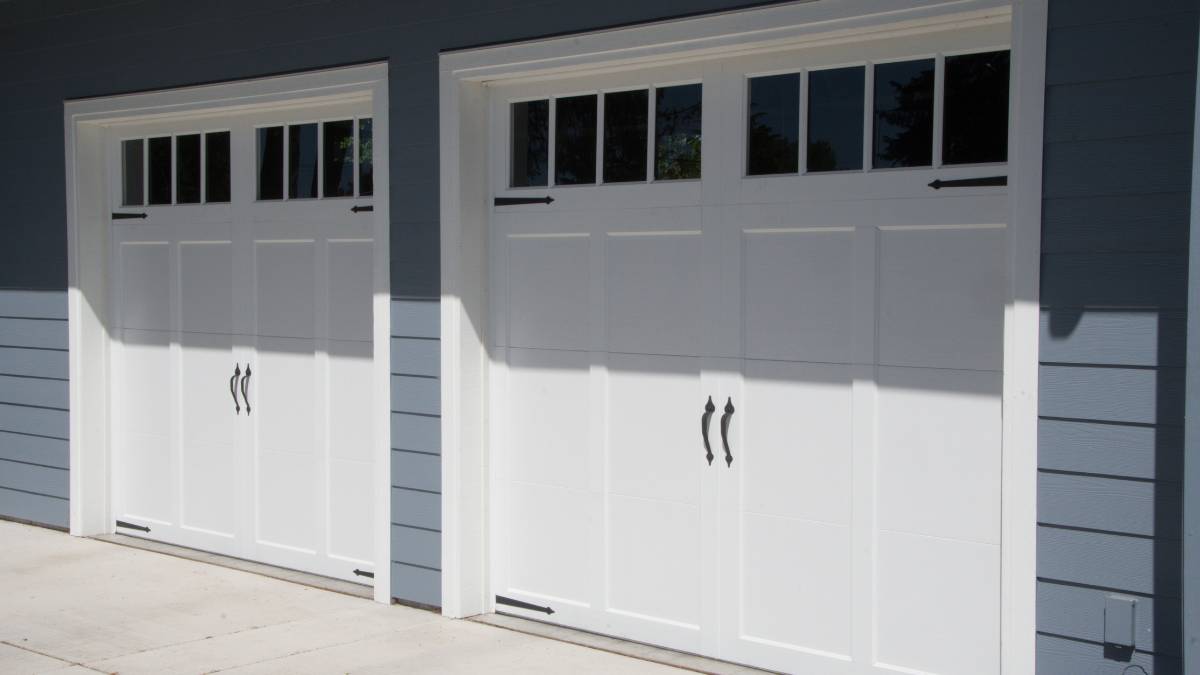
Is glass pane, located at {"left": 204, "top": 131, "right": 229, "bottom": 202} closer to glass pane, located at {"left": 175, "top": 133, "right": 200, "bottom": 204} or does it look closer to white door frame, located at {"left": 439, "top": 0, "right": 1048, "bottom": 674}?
glass pane, located at {"left": 175, "top": 133, "right": 200, "bottom": 204}

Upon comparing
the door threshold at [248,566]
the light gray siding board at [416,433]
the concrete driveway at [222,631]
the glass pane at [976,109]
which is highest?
the glass pane at [976,109]

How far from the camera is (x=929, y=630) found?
159 inches

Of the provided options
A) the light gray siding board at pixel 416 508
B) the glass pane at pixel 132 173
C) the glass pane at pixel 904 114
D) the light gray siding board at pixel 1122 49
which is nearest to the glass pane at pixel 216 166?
the glass pane at pixel 132 173

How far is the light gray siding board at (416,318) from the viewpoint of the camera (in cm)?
520

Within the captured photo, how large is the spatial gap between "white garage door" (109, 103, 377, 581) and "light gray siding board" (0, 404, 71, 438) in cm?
33

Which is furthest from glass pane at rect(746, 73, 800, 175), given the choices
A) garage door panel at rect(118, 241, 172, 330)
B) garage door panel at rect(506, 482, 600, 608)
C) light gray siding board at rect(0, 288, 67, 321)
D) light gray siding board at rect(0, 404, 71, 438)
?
light gray siding board at rect(0, 404, 71, 438)

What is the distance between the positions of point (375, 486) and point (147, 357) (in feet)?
6.20

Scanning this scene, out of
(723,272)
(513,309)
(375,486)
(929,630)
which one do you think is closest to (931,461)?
(929,630)

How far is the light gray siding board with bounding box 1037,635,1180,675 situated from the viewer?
3.41 metres

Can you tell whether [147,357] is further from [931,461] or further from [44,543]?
[931,461]

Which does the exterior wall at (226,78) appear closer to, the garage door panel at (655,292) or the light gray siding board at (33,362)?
the light gray siding board at (33,362)

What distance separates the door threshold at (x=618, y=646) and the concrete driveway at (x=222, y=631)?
2.5 inches

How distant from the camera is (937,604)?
4008 millimetres

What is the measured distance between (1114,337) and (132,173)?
515 centimetres
